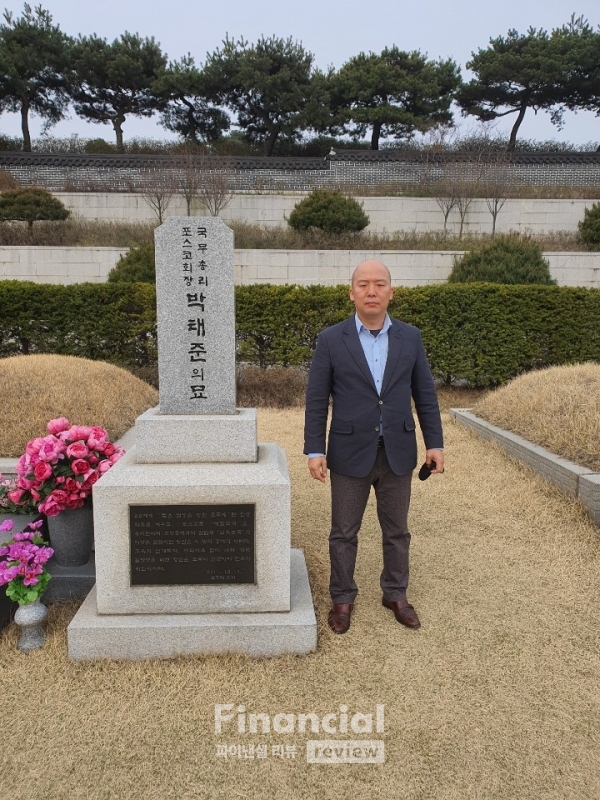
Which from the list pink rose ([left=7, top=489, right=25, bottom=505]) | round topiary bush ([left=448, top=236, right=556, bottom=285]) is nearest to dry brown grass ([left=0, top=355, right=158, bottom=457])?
pink rose ([left=7, top=489, right=25, bottom=505])

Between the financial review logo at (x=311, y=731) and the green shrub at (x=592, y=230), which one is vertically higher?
the green shrub at (x=592, y=230)

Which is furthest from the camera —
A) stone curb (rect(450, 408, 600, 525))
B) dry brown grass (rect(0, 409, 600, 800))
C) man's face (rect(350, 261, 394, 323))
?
stone curb (rect(450, 408, 600, 525))

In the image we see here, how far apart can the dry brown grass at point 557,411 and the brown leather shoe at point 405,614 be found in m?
2.23

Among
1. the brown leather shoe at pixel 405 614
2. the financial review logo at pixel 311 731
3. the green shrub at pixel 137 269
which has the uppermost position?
the green shrub at pixel 137 269

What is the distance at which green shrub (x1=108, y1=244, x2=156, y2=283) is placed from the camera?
997cm

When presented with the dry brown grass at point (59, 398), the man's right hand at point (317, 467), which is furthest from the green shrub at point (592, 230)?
the man's right hand at point (317, 467)

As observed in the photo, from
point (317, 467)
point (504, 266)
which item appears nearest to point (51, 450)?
point (317, 467)

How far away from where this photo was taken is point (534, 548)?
3.67 m

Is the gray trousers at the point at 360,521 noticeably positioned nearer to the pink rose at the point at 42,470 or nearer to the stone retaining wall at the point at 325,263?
the pink rose at the point at 42,470

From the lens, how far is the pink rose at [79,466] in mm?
2922

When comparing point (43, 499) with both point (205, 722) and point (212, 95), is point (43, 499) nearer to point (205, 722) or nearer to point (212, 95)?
point (205, 722)

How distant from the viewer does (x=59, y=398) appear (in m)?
5.39

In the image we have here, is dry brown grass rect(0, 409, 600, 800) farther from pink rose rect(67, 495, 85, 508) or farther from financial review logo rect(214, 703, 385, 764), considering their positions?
pink rose rect(67, 495, 85, 508)

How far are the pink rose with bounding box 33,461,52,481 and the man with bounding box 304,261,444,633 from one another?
137 centimetres
